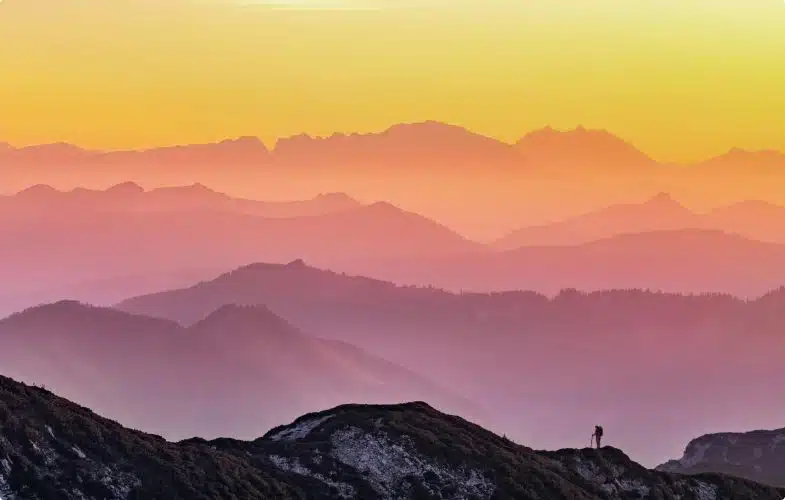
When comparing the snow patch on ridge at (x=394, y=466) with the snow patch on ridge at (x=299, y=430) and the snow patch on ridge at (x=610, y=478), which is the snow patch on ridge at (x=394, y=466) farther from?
the snow patch on ridge at (x=610, y=478)

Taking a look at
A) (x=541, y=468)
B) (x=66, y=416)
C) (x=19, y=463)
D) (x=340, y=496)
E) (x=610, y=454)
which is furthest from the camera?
(x=610, y=454)

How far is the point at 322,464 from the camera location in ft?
476

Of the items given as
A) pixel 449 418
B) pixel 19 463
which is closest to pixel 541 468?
pixel 449 418

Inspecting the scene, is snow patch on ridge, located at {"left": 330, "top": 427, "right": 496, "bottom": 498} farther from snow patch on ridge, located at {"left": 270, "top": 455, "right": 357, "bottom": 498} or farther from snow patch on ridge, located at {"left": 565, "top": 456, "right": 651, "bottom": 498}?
snow patch on ridge, located at {"left": 565, "top": 456, "right": 651, "bottom": 498}

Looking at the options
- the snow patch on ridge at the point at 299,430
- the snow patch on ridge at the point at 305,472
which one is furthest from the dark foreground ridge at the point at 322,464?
the snow patch on ridge at the point at 299,430

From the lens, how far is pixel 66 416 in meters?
131

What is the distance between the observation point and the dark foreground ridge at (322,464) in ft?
408

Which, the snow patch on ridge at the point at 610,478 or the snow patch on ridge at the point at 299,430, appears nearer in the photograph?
the snow patch on ridge at the point at 299,430

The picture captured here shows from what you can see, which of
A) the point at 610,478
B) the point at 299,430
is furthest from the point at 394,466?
the point at 610,478

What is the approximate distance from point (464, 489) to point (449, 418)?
18.2m

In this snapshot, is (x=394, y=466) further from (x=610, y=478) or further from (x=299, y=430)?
(x=610, y=478)

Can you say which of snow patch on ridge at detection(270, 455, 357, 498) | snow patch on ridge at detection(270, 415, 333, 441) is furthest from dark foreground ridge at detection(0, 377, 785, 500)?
snow patch on ridge at detection(270, 415, 333, 441)

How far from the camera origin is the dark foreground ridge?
12425cm

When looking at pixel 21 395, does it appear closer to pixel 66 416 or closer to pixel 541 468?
pixel 66 416
